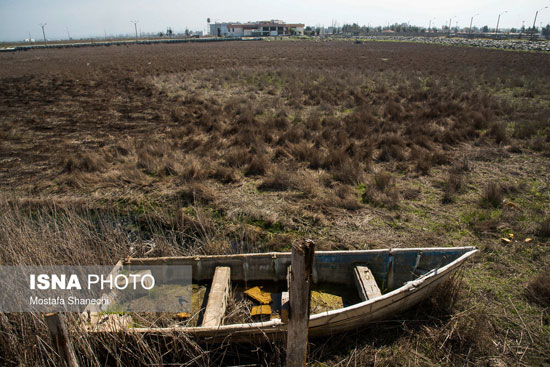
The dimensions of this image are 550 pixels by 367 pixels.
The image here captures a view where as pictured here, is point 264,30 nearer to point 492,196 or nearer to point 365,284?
point 492,196

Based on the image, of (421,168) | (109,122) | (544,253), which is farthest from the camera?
(109,122)

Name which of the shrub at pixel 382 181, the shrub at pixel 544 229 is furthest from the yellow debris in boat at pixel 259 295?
the shrub at pixel 544 229

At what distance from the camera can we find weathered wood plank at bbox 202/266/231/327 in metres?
3.88

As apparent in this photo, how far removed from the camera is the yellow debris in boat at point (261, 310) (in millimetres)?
4270

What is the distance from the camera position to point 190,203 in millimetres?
7406

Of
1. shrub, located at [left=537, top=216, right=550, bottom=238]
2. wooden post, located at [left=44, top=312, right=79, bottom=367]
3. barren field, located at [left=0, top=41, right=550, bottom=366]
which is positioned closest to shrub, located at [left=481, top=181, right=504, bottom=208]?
barren field, located at [left=0, top=41, right=550, bottom=366]

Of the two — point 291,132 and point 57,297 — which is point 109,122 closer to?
point 291,132

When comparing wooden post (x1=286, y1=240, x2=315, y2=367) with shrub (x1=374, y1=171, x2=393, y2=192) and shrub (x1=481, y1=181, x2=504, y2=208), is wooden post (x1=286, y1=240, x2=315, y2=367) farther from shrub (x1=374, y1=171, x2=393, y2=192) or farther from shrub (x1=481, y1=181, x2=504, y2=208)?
shrub (x1=481, y1=181, x2=504, y2=208)

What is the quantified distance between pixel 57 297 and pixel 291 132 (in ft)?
29.0

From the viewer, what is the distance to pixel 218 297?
4215 millimetres

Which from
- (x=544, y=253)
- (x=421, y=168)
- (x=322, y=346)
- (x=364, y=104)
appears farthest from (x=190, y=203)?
(x=364, y=104)

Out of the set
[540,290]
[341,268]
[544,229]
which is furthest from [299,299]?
[544,229]

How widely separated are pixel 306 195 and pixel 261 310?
3678 millimetres

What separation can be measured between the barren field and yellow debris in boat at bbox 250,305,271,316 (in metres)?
0.58
